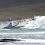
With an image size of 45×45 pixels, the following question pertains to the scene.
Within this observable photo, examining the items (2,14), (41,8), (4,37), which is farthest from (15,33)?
(41,8)

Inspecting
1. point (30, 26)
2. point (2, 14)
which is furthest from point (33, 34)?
point (2, 14)

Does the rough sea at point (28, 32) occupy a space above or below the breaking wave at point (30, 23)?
below

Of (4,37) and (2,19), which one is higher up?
(2,19)

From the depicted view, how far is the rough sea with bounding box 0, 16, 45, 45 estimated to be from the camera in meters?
0.73

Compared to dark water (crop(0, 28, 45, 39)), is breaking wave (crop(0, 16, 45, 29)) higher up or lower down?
higher up

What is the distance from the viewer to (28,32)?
2.49ft

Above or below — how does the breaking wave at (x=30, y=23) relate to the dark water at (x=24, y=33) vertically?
above

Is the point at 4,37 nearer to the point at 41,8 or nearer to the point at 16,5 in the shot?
the point at 16,5

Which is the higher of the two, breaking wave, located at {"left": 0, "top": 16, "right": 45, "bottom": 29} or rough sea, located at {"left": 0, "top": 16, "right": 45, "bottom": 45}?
breaking wave, located at {"left": 0, "top": 16, "right": 45, "bottom": 29}

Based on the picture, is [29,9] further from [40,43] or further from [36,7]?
[40,43]

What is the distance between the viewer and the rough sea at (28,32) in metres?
0.73

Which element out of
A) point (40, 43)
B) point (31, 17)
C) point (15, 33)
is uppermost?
point (31, 17)

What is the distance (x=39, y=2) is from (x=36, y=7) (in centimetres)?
5

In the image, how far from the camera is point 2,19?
0.80 metres
